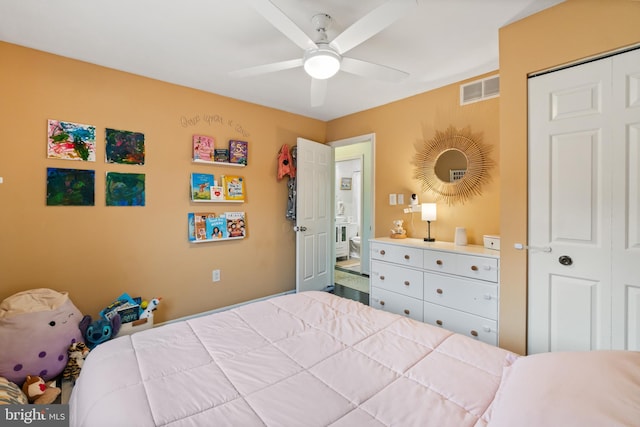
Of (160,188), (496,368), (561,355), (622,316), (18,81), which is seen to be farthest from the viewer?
(160,188)

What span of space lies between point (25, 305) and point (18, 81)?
168 centimetres

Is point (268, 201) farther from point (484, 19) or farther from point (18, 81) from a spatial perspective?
point (484, 19)

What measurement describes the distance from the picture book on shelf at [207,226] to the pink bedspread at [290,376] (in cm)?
159

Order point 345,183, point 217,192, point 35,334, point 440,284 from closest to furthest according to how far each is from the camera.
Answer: point 35,334, point 440,284, point 217,192, point 345,183

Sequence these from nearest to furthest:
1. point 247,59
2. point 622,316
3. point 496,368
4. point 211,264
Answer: point 496,368 → point 622,316 → point 247,59 → point 211,264

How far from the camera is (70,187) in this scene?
2.31 metres

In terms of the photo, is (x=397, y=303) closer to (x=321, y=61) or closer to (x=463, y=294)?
(x=463, y=294)

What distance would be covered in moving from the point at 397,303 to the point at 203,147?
2585 millimetres

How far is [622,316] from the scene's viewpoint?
5.08ft

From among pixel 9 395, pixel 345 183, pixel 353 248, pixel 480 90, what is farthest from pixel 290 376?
pixel 345 183

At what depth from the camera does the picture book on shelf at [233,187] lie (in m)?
3.16

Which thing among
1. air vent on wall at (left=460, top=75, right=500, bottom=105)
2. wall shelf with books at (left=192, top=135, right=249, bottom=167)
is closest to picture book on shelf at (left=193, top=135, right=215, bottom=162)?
wall shelf with books at (left=192, top=135, right=249, bottom=167)

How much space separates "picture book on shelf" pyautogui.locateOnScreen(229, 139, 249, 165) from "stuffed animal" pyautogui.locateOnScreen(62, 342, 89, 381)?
208 cm

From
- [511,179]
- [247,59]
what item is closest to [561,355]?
[511,179]
